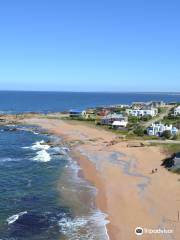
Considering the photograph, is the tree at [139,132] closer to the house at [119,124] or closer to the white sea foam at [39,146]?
the house at [119,124]

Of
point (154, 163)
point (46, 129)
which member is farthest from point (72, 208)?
point (46, 129)

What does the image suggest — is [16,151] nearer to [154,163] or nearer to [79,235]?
[154,163]

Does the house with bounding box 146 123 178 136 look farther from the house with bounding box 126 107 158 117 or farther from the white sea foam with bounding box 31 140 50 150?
the house with bounding box 126 107 158 117

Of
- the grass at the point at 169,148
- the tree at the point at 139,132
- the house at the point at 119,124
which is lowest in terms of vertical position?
the grass at the point at 169,148

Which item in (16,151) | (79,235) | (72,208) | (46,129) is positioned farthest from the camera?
(46,129)

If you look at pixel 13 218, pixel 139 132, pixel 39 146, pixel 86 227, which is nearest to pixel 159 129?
pixel 139 132

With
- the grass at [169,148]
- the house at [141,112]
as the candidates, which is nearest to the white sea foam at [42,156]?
the grass at [169,148]
